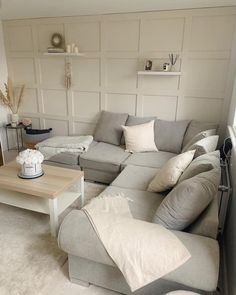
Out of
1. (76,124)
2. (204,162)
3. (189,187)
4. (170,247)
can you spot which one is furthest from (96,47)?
(170,247)

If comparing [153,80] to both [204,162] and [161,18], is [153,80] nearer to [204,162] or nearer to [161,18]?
[161,18]

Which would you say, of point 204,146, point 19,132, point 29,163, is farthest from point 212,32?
point 19,132

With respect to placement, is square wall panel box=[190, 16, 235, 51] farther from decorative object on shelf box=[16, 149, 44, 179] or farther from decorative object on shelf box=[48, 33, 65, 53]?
decorative object on shelf box=[16, 149, 44, 179]

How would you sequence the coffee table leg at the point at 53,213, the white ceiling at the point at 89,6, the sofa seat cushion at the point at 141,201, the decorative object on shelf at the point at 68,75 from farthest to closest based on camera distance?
the decorative object on shelf at the point at 68,75 < the white ceiling at the point at 89,6 < the coffee table leg at the point at 53,213 < the sofa seat cushion at the point at 141,201

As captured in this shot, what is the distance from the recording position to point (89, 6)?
296cm

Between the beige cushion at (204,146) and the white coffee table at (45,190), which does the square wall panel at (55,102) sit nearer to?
the white coffee table at (45,190)

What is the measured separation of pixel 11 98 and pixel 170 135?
109 inches

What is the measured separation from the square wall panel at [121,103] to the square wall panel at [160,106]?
19 centimetres

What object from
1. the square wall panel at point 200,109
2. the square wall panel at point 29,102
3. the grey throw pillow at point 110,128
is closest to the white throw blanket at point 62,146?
the grey throw pillow at point 110,128

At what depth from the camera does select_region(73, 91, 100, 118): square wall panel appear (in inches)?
147

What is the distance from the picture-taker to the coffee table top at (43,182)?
207cm

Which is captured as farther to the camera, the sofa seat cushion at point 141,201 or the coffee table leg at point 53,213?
the coffee table leg at point 53,213

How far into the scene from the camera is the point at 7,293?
157 cm

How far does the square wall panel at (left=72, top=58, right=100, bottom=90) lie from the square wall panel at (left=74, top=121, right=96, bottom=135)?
598 mm
